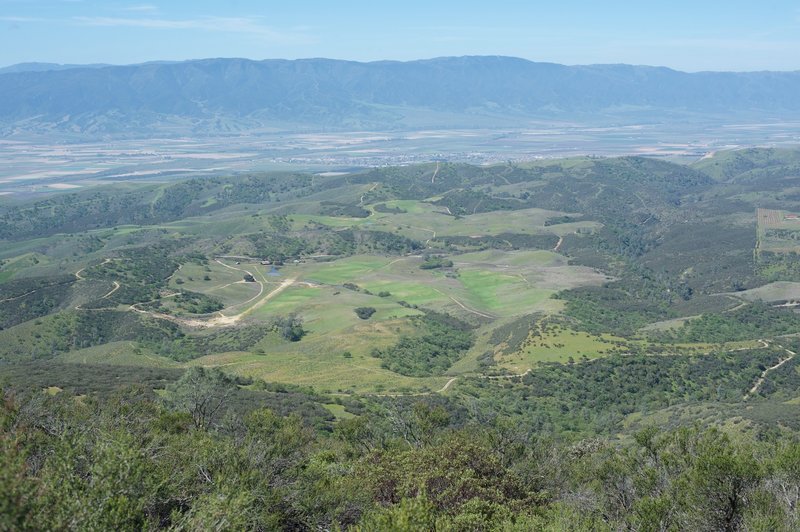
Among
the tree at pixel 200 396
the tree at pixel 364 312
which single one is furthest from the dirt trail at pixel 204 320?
the tree at pixel 200 396

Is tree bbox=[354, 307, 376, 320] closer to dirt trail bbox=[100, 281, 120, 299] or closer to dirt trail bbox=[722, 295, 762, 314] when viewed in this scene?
dirt trail bbox=[100, 281, 120, 299]

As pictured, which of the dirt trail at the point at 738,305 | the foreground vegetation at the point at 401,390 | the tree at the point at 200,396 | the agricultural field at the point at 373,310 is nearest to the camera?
the foreground vegetation at the point at 401,390

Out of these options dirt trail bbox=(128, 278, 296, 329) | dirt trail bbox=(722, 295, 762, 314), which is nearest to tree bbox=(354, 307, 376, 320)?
dirt trail bbox=(128, 278, 296, 329)

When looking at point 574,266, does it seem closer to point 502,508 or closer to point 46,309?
point 46,309

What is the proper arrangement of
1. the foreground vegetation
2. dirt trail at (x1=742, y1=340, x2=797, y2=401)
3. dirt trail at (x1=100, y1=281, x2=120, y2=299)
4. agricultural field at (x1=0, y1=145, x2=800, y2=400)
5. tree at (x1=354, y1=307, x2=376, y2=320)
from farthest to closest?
dirt trail at (x1=100, y1=281, x2=120, y2=299) → tree at (x1=354, y1=307, x2=376, y2=320) → agricultural field at (x1=0, y1=145, x2=800, y2=400) → dirt trail at (x1=742, y1=340, x2=797, y2=401) → the foreground vegetation

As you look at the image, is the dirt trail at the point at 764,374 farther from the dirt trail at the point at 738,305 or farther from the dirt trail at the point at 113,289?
the dirt trail at the point at 113,289

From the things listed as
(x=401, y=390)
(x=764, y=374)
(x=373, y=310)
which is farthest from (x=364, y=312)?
(x=764, y=374)

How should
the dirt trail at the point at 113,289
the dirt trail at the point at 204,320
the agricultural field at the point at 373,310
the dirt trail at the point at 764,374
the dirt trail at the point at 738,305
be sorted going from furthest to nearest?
the dirt trail at the point at 113,289 → the dirt trail at the point at 738,305 → the dirt trail at the point at 204,320 → the agricultural field at the point at 373,310 → the dirt trail at the point at 764,374

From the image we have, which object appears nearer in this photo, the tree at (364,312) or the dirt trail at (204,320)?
the dirt trail at (204,320)

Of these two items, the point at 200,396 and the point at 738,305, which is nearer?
the point at 200,396

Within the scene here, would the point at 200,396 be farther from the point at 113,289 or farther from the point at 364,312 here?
the point at 113,289

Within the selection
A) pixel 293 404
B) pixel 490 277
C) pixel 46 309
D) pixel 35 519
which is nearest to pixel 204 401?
pixel 293 404

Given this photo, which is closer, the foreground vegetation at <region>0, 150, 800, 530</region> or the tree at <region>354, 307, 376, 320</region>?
the foreground vegetation at <region>0, 150, 800, 530</region>

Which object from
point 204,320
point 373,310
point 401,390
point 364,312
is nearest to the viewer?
point 401,390
